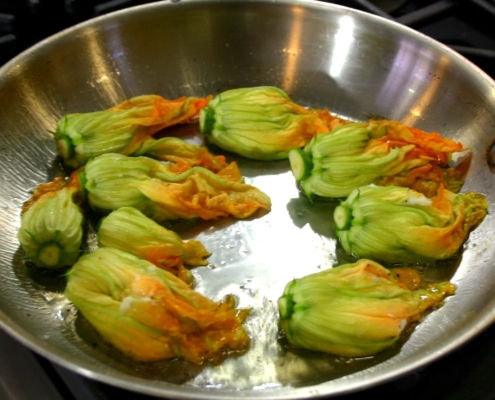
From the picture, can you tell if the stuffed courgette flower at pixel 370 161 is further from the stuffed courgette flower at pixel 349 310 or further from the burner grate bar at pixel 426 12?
the burner grate bar at pixel 426 12

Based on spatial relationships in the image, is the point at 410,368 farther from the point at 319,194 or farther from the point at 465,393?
the point at 319,194

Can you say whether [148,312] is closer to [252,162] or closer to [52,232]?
[52,232]

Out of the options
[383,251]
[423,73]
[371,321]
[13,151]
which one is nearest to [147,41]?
[13,151]

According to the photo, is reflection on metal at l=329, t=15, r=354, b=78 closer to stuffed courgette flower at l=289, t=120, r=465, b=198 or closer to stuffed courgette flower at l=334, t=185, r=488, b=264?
stuffed courgette flower at l=289, t=120, r=465, b=198

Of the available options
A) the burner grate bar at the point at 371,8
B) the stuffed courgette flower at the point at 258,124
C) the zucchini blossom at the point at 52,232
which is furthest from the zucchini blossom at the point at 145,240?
the burner grate bar at the point at 371,8

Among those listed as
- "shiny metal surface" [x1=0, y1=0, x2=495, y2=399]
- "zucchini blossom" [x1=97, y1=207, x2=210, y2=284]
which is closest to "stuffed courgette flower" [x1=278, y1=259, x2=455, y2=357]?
"shiny metal surface" [x1=0, y1=0, x2=495, y2=399]

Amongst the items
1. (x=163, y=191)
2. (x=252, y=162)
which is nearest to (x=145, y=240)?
(x=163, y=191)
